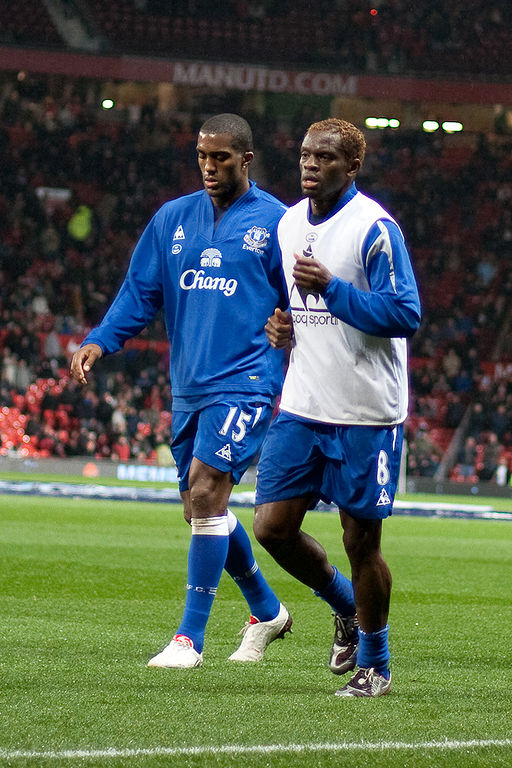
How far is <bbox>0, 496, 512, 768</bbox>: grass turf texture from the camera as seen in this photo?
3.62 m

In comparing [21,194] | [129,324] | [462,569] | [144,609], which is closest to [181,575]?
[144,609]

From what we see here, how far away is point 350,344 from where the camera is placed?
15.8 feet

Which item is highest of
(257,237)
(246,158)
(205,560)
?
(246,158)

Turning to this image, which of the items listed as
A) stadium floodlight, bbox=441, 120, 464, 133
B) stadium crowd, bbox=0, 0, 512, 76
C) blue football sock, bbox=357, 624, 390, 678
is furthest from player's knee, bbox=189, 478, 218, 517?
stadium floodlight, bbox=441, 120, 464, 133

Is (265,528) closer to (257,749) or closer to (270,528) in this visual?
(270,528)

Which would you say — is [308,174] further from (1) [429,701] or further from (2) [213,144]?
(1) [429,701]

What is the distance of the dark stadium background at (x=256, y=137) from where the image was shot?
27234 mm

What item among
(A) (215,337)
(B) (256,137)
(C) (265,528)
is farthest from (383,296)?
(B) (256,137)

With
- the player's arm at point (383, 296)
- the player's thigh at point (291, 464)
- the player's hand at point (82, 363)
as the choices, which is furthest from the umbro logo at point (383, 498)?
the player's hand at point (82, 363)

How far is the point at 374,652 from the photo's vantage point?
478cm

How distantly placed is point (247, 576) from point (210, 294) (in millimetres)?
1286

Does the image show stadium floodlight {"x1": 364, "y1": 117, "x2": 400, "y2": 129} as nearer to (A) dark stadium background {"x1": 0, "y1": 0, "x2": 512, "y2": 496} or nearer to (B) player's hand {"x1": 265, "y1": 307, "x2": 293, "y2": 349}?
(A) dark stadium background {"x1": 0, "y1": 0, "x2": 512, "y2": 496}

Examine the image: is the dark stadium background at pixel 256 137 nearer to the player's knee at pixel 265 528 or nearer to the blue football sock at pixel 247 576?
the blue football sock at pixel 247 576

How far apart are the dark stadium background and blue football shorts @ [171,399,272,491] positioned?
756 inches
